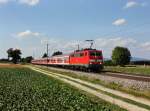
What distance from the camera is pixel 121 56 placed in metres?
120

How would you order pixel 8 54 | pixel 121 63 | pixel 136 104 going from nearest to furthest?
pixel 136 104
pixel 121 63
pixel 8 54

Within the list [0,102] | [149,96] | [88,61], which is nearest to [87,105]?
[0,102]

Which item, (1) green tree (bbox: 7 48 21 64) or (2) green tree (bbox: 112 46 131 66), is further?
(1) green tree (bbox: 7 48 21 64)

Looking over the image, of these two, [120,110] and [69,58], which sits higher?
[69,58]

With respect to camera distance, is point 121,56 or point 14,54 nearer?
point 121,56

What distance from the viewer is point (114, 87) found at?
102 ft

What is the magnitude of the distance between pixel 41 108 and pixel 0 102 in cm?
307

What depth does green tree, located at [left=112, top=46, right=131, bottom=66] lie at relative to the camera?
12025 cm

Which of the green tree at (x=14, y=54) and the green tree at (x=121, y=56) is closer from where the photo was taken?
the green tree at (x=121, y=56)

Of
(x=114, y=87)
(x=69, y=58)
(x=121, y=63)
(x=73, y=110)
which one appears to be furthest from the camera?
(x=121, y=63)

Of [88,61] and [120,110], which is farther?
[88,61]

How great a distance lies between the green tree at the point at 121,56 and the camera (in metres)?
120

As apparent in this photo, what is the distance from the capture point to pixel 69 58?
72.6m

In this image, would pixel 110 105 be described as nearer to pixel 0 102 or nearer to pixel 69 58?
pixel 0 102
